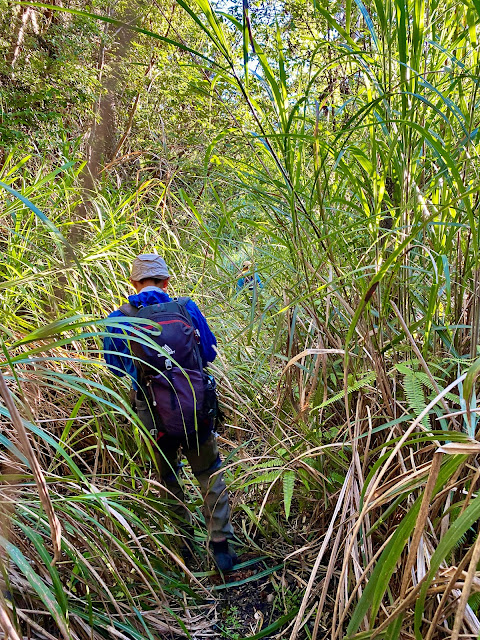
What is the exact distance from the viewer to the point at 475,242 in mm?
831

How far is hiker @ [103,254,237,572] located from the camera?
5.51ft

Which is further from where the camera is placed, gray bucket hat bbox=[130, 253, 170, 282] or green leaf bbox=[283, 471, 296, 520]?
gray bucket hat bbox=[130, 253, 170, 282]

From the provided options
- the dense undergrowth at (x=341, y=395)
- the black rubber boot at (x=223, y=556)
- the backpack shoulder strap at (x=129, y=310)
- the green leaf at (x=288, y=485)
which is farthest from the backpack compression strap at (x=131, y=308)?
the black rubber boot at (x=223, y=556)

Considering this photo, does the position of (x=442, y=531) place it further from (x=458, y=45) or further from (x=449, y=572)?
(x=458, y=45)

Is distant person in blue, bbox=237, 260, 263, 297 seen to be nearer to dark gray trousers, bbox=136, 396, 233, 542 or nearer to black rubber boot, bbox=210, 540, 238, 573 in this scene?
dark gray trousers, bbox=136, 396, 233, 542

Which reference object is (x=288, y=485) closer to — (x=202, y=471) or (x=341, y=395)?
(x=341, y=395)

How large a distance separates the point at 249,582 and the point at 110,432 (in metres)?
0.80

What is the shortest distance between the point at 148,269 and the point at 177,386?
545 mm

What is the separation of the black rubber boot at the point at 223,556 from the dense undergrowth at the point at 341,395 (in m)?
0.07

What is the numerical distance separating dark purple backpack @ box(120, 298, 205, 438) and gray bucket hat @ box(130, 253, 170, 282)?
21cm

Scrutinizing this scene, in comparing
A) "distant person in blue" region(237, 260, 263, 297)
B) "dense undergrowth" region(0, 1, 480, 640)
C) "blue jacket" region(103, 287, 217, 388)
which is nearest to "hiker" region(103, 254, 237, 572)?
"blue jacket" region(103, 287, 217, 388)

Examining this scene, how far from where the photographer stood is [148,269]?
1.94 m

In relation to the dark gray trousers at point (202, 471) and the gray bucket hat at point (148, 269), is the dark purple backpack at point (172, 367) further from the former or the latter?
the gray bucket hat at point (148, 269)

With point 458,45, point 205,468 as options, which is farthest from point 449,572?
point 205,468
